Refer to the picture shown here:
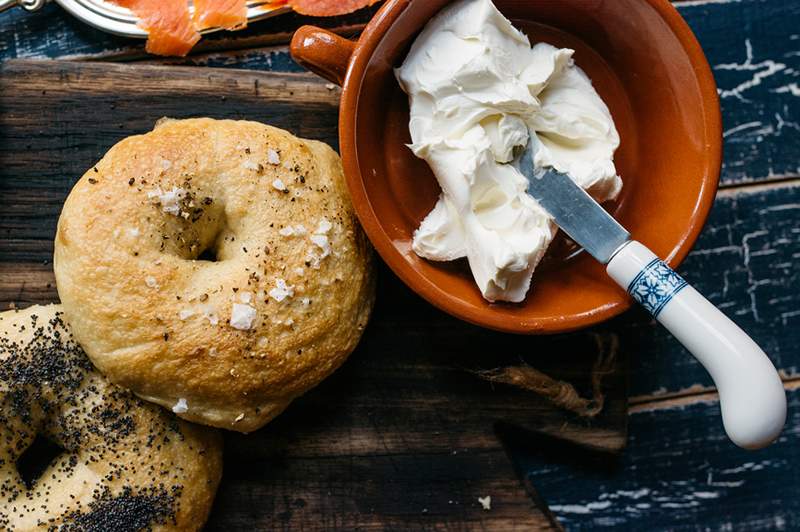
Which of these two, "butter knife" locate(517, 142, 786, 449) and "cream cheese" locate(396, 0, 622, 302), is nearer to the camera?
"butter knife" locate(517, 142, 786, 449)

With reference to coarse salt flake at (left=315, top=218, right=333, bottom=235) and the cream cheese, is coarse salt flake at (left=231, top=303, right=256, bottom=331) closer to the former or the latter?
coarse salt flake at (left=315, top=218, right=333, bottom=235)

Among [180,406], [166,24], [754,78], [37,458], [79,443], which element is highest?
[754,78]

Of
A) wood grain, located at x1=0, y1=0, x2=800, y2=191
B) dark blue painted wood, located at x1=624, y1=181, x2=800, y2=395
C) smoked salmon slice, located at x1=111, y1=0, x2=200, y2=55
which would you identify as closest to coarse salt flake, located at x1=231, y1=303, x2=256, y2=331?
smoked salmon slice, located at x1=111, y1=0, x2=200, y2=55

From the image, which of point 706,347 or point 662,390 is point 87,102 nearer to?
point 706,347

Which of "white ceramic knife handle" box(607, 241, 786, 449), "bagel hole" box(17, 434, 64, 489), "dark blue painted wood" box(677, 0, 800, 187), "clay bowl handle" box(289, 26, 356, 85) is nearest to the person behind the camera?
"white ceramic knife handle" box(607, 241, 786, 449)

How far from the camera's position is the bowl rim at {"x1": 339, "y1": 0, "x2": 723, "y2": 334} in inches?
51.0

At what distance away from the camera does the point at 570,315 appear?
1.32 m

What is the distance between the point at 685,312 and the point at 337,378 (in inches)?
27.2

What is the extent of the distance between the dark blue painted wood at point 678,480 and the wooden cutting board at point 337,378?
0.39 feet

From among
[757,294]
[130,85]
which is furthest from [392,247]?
[757,294]

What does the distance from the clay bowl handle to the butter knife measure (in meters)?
0.34

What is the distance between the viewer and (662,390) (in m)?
1.70

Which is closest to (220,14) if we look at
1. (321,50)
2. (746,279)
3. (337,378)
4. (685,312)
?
(321,50)

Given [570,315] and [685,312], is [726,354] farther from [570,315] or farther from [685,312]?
[570,315]
